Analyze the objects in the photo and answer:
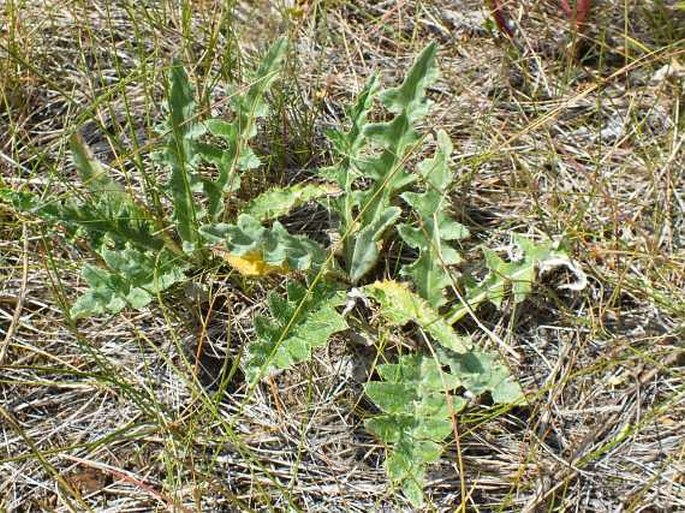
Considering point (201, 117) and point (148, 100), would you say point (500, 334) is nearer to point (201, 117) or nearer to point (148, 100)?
point (201, 117)

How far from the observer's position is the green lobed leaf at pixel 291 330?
2.00 metres

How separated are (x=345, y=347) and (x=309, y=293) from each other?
21cm

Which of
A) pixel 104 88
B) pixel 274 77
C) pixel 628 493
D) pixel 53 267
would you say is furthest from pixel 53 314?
pixel 628 493

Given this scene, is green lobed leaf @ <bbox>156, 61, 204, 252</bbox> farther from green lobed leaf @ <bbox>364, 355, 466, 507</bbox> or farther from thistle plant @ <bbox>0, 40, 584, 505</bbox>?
green lobed leaf @ <bbox>364, 355, 466, 507</bbox>

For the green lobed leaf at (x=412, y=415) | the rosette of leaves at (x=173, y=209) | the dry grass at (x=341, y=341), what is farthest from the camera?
the rosette of leaves at (x=173, y=209)

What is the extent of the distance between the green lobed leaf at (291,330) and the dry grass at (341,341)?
0.10m

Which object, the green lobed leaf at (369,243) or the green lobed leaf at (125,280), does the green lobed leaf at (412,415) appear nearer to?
the green lobed leaf at (369,243)

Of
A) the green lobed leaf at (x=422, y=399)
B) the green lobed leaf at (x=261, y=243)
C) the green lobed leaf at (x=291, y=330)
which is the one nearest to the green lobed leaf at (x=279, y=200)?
the green lobed leaf at (x=261, y=243)

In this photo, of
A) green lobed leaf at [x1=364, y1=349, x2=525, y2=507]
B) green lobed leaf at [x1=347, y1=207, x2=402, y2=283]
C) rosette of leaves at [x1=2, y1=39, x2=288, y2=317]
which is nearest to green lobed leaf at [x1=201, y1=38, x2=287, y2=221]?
rosette of leaves at [x1=2, y1=39, x2=288, y2=317]

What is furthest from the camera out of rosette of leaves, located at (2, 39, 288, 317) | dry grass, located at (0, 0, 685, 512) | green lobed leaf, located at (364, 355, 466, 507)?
rosette of leaves, located at (2, 39, 288, 317)

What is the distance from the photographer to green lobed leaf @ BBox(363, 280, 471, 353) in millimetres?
2057

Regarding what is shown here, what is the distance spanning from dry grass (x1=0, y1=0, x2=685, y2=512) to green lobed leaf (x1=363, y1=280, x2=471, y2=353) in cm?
14

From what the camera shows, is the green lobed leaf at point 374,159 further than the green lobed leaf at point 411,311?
Yes

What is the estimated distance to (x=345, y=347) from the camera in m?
2.19
